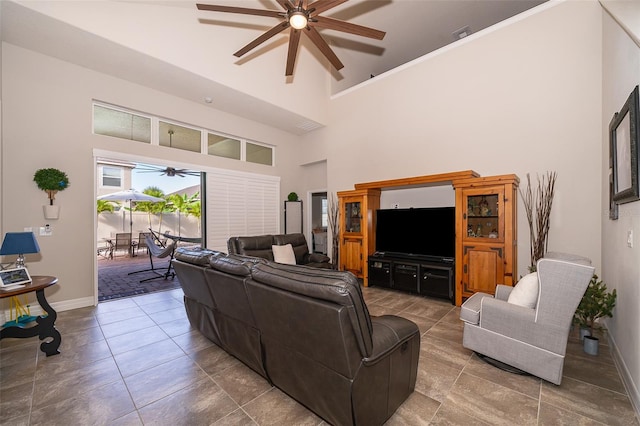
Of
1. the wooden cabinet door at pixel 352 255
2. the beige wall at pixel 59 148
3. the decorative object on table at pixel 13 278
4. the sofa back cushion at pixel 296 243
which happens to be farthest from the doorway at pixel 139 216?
the wooden cabinet door at pixel 352 255

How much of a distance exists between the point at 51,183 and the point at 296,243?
3.81 meters

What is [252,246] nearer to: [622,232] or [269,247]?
[269,247]

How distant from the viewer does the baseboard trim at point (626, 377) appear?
5.96ft

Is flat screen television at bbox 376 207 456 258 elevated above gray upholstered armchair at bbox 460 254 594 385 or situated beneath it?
elevated above

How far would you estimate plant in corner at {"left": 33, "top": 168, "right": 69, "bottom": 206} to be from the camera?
3.58m

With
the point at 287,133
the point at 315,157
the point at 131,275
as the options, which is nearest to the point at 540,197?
the point at 315,157

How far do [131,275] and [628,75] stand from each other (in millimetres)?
8390

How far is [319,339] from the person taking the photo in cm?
150

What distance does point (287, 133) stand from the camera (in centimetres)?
699

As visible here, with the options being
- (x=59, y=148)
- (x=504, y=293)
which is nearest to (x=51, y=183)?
(x=59, y=148)

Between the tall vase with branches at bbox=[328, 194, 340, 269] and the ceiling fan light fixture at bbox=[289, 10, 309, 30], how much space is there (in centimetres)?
375

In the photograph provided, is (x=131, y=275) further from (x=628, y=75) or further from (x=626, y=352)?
(x=628, y=75)

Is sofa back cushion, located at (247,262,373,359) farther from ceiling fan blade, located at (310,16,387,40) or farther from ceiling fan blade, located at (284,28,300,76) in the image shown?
ceiling fan blade, located at (284,28,300,76)

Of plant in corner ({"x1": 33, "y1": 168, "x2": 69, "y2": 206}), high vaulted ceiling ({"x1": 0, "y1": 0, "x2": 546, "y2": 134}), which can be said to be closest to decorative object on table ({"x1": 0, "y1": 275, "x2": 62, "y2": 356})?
plant in corner ({"x1": 33, "y1": 168, "x2": 69, "y2": 206})
